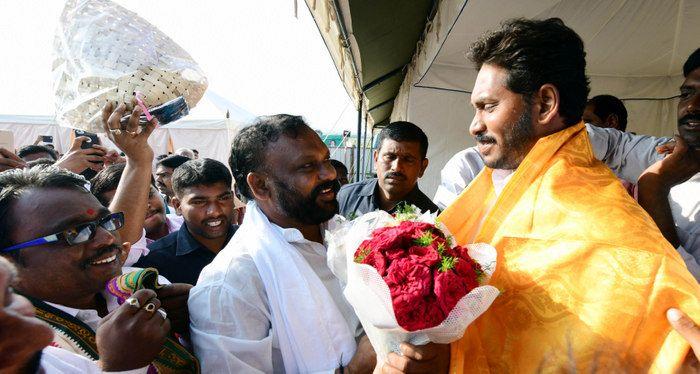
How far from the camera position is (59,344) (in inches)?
58.7

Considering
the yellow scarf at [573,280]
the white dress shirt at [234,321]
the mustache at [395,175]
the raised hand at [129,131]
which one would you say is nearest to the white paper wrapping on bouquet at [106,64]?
the raised hand at [129,131]

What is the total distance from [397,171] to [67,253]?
2.64m

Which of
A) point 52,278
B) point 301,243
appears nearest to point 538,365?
point 301,243

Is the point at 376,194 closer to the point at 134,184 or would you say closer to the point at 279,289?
the point at 134,184

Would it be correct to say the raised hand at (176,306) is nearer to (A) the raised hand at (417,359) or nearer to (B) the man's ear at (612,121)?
(A) the raised hand at (417,359)

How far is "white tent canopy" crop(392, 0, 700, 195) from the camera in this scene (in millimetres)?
4613

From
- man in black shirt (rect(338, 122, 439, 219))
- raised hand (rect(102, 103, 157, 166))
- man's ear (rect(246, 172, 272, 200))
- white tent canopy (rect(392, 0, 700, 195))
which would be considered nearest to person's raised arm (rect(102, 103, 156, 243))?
raised hand (rect(102, 103, 157, 166))

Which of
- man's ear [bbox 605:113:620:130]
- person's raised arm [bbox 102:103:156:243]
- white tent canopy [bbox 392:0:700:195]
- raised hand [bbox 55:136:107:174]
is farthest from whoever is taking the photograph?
white tent canopy [bbox 392:0:700:195]

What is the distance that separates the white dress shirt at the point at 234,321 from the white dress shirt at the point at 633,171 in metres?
1.18

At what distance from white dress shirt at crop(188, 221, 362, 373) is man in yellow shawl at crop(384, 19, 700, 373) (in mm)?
578

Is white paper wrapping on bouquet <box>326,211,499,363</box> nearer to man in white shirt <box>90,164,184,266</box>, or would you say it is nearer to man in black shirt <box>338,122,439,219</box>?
man in white shirt <box>90,164,184,266</box>

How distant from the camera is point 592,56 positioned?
6.36 metres

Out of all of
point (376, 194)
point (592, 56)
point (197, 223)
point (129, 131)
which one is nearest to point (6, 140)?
point (197, 223)

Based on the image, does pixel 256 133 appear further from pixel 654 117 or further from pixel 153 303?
pixel 654 117
